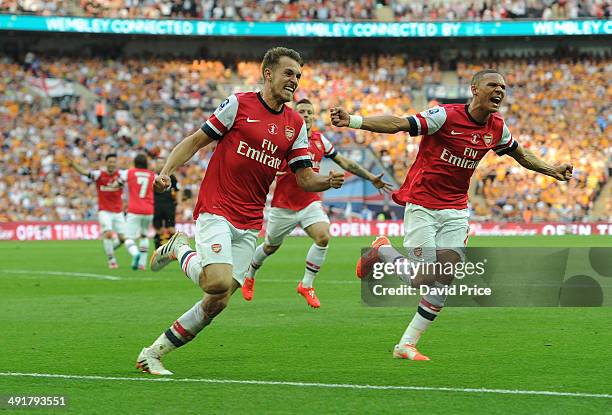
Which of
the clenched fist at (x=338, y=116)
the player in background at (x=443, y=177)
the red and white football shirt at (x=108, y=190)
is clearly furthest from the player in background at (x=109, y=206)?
the clenched fist at (x=338, y=116)

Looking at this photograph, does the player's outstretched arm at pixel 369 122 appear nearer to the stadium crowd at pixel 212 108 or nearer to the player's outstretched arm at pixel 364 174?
the player's outstretched arm at pixel 364 174

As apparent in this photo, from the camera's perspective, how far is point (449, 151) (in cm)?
927

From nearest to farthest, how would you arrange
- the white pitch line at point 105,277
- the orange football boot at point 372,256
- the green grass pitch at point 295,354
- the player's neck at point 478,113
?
the green grass pitch at point 295,354, the player's neck at point 478,113, the orange football boot at point 372,256, the white pitch line at point 105,277

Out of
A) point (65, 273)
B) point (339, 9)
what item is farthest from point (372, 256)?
point (339, 9)

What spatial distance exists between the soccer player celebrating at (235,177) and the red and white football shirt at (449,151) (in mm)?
1418

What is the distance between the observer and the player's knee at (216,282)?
7.75 metres

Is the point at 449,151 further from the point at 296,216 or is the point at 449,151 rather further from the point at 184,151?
the point at 296,216

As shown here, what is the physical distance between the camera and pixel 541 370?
8141 millimetres

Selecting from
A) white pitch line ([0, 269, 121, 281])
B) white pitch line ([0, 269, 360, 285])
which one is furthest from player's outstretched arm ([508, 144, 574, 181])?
white pitch line ([0, 269, 121, 281])

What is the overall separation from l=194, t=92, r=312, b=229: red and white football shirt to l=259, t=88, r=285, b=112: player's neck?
3 cm

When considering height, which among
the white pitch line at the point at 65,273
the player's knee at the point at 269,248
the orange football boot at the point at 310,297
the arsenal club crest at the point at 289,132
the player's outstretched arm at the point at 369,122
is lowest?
the white pitch line at the point at 65,273

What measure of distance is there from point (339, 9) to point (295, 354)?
138ft

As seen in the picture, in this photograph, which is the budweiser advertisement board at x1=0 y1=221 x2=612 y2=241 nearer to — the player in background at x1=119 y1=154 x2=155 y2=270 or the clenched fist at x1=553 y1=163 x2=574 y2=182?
the player in background at x1=119 y1=154 x2=155 y2=270

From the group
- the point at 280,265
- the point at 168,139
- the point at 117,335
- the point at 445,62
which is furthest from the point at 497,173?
the point at 117,335
